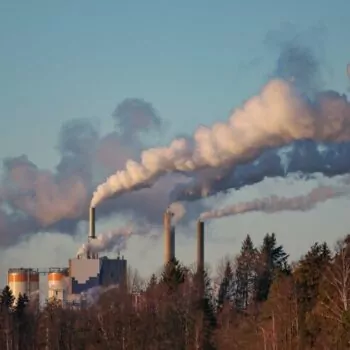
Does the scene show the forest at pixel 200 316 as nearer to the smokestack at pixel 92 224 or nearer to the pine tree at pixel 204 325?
the pine tree at pixel 204 325

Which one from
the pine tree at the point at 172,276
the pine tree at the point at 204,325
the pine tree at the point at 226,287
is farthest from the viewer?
the pine tree at the point at 226,287

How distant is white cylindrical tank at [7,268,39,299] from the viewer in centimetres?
14138

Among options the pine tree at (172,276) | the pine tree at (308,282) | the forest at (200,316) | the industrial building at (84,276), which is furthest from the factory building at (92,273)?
the pine tree at (308,282)

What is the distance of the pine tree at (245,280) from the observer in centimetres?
11482

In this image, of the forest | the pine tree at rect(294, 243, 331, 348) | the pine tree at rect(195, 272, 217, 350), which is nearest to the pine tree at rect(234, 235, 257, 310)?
the forest

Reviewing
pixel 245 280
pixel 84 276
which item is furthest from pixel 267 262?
pixel 84 276

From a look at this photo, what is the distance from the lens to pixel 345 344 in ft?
188

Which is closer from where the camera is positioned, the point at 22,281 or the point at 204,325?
the point at 204,325

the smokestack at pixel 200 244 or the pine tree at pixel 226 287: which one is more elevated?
the smokestack at pixel 200 244

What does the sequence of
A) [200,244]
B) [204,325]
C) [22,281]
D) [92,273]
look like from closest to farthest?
1. [204,325]
2. [200,244]
3. [92,273]
4. [22,281]

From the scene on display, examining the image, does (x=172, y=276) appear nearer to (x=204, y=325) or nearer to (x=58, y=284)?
(x=204, y=325)

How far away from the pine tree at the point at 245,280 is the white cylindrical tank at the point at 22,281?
33.0m

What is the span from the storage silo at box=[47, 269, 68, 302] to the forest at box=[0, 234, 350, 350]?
67.3 ft

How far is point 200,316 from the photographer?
84875 mm
